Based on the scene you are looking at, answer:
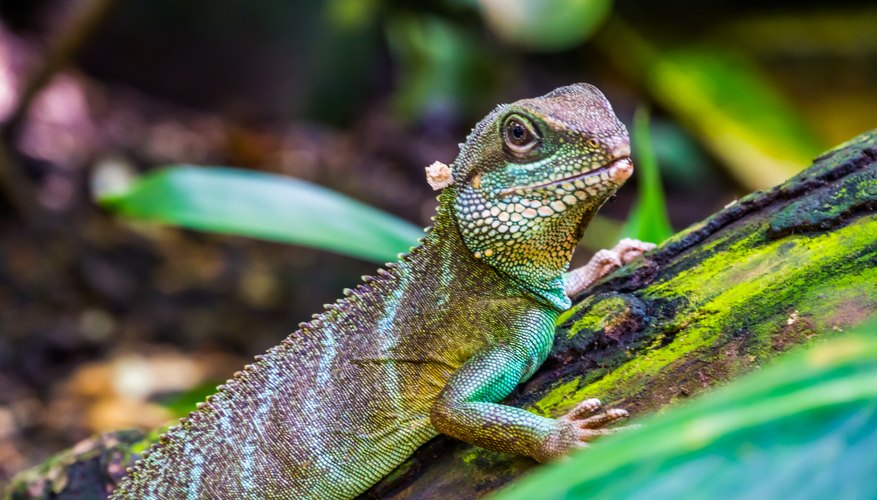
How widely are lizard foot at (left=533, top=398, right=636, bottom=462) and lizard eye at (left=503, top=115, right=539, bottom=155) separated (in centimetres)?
109

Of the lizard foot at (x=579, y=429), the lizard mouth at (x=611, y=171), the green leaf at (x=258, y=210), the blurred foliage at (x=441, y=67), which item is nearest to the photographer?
the lizard foot at (x=579, y=429)

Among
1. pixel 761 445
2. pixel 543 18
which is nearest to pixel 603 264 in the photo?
pixel 761 445

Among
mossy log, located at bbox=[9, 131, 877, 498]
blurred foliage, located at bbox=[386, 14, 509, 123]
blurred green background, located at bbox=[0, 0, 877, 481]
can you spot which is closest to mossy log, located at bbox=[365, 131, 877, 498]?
mossy log, located at bbox=[9, 131, 877, 498]

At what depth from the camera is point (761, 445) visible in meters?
1.39

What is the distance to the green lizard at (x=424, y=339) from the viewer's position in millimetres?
3377

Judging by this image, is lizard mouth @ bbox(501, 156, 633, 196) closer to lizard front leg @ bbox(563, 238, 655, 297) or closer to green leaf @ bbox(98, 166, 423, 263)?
lizard front leg @ bbox(563, 238, 655, 297)

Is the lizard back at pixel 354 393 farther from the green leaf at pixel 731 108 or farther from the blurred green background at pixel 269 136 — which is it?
the green leaf at pixel 731 108

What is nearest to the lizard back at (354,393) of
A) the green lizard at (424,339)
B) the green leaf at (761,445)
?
the green lizard at (424,339)

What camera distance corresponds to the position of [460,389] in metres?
3.28

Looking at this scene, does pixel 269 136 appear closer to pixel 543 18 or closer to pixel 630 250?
pixel 543 18

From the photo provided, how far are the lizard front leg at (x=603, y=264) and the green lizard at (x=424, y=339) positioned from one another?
0.40 metres

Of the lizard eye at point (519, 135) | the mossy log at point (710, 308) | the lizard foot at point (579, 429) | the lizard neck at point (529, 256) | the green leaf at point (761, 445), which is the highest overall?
the lizard eye at point (519, 135)

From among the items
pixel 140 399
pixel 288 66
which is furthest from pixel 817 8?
pixel 140 399

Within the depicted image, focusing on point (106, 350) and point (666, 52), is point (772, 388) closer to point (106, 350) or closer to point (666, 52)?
point (106, 350)
